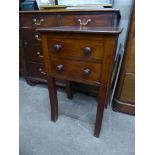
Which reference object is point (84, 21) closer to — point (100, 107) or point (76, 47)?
point (76, 47)

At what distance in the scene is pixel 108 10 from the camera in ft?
3.88

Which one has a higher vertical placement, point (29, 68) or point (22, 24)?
point (22, 24)

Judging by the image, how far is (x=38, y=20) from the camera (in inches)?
59.9

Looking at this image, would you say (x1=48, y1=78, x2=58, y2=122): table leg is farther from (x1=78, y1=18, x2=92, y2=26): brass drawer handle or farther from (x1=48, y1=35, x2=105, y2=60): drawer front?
(x1=78, y1=18, x2=92, y2=26): brass drawer handle

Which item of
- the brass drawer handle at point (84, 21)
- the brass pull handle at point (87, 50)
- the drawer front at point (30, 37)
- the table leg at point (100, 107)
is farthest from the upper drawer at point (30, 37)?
the table leg at point (100, 107)

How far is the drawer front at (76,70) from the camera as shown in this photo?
3.20 ft

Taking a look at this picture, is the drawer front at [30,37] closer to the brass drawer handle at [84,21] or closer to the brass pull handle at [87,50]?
the brass drawer handle at [84,21]

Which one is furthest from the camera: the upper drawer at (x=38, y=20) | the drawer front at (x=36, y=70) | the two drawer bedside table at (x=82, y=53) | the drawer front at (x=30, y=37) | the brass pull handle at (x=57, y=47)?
the drawer front at (x=36, y=70)

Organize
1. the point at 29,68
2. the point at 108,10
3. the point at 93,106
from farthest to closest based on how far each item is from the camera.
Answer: the point at 29,68 < the point at 93,106 < the point at 108,10

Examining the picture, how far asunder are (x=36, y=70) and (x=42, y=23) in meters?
0.57

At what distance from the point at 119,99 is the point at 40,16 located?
43.9 inches
